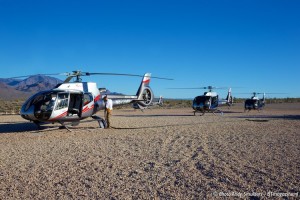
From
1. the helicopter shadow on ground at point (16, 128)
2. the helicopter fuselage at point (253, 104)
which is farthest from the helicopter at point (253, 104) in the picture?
the helicopter shadow on ground at point (16, 128)

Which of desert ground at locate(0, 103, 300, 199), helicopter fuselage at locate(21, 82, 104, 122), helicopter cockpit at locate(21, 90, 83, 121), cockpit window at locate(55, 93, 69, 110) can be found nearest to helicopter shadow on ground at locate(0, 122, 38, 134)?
helicopter fuselage at locate(21, 82, 104, 122)

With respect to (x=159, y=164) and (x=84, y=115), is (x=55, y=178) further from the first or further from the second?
(x=84, y=115)

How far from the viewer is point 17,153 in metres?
8.96

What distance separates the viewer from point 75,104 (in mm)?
14391

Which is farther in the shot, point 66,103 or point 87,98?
point 87,98

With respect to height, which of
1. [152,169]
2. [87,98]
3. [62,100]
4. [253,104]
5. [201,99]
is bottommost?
[152,169]

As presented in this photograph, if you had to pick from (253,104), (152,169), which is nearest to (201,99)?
(253,104)

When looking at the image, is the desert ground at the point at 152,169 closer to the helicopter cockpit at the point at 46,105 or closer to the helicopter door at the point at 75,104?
the helicopter cockpit at the point at 46,105

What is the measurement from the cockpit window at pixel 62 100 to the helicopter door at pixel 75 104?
1.41 feet

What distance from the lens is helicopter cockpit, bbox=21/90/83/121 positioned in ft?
42.7

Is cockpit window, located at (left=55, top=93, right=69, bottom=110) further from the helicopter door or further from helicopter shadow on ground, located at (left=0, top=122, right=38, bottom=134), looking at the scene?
helicopter shadow on ground, located at (left=0, top=122, right=38, bottom=134)

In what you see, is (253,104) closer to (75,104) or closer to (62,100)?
(75,104)

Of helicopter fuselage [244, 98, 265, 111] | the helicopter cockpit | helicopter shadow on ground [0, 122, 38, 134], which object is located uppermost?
helicopter fuselage [244, 98, 265, 111]

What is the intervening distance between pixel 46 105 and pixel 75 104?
61.0 inches
